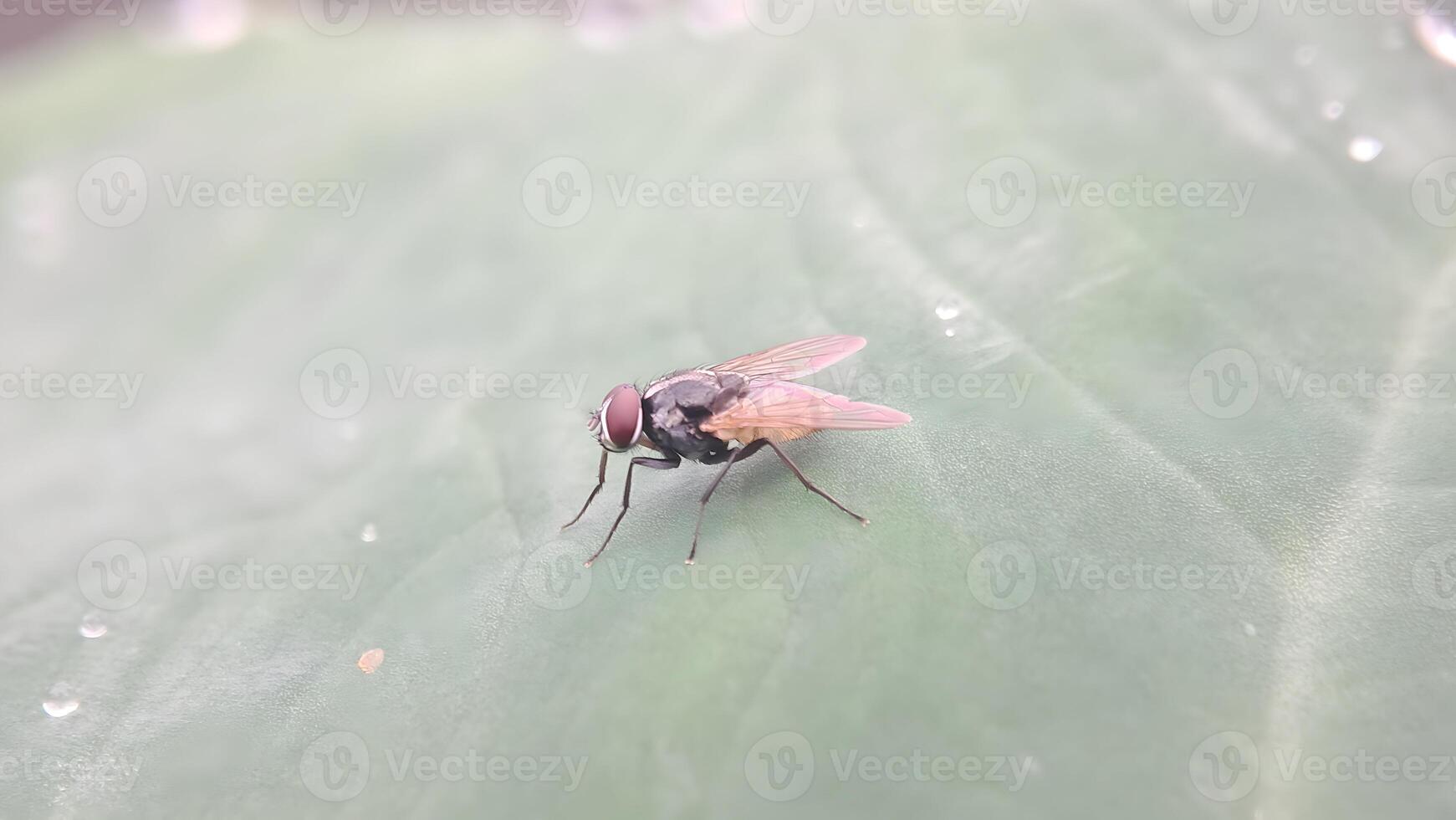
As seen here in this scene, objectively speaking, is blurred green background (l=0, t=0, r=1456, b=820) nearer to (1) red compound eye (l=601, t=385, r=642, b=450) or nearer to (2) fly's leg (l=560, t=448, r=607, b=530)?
(2) fly's leg (l=560, t=448, r=607, b=530)

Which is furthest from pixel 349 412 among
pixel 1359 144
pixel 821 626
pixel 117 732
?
pixel 1359 144

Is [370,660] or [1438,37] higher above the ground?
[1438,37]

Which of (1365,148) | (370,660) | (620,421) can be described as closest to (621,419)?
(620,421)

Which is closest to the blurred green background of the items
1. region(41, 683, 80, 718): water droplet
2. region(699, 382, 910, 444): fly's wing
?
region(41, 683, 80, 718): water droplet

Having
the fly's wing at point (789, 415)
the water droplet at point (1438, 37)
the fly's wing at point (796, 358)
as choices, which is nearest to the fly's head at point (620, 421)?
the fly's wing at point (789, 415)

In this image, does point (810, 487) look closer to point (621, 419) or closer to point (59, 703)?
point (621, 419)

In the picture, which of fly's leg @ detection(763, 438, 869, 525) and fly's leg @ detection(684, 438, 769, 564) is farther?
fly's leg @ detection(684, 438, 769, 564)
